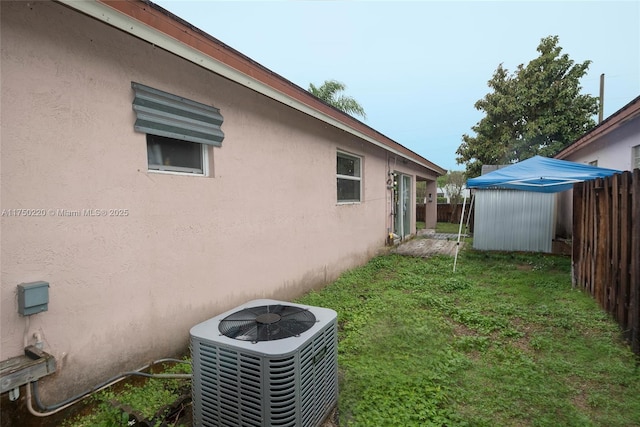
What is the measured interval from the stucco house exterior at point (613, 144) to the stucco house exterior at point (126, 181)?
571 centimetres

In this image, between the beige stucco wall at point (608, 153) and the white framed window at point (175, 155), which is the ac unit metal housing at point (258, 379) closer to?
the white framed window at point (175, 155)

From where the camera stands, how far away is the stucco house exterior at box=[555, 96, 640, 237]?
5.11 meters

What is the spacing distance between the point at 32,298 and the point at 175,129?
5.25ft

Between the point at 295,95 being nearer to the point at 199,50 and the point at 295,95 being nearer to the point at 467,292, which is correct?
the point at 199,50

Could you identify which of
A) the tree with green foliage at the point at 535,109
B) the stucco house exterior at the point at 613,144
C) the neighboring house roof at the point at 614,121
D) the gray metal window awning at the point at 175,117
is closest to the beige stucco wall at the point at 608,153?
the stucco house exterior at the point at 613,144

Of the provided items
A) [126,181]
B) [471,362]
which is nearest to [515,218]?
[471,362]

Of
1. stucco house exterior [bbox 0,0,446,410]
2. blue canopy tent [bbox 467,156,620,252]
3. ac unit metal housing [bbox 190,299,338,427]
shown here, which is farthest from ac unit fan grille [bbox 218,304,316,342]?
blue canopy tent [bbox 467,156,620,252]

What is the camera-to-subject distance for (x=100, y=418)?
1853 mm

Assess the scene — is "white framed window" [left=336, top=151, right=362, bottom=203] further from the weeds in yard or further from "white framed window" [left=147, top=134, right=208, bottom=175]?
the weeds in yard

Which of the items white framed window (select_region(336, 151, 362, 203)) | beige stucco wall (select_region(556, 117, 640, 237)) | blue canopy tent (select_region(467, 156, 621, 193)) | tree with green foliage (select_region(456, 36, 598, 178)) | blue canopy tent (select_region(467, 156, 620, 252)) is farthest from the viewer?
tree with green foliage (select_region(456, 36, 598, 178))

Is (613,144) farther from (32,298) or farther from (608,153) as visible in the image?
(32,298)

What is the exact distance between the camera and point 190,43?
2271 millimetres

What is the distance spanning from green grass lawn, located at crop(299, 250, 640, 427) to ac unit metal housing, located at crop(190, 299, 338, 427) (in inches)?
22.6

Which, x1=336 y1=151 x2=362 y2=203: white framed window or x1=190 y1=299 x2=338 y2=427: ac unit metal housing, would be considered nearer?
x1=190 y1=299 x2=338 y2=427: ac unit metal housing
